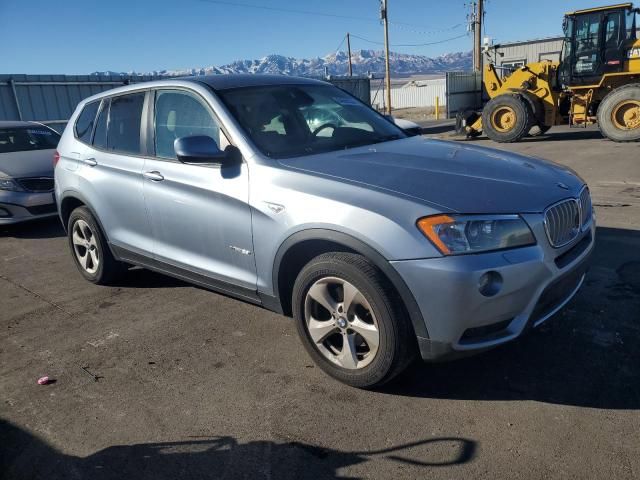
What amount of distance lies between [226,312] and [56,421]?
1.50m

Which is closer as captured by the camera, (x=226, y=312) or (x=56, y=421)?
(x=56, y=421)

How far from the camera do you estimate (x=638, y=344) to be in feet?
10.2

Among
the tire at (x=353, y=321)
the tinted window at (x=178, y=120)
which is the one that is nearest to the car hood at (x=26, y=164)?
the tinted window at (x=178, y=120)

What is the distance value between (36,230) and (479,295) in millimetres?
7112

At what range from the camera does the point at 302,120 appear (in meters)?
3.71

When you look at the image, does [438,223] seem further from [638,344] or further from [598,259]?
[598,259]

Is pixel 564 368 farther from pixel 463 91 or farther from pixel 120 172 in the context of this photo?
pixel 463 91

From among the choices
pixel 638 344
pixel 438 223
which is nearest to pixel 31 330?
pixel 438 223

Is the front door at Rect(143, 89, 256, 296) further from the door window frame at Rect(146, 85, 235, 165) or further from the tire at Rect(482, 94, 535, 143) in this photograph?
the tire at Rect(482, 94, 535, 143)

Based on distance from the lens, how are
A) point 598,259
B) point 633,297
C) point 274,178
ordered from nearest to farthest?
point 274,178, point 633,297, point 598,259

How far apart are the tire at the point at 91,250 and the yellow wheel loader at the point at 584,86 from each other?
12.5 metres

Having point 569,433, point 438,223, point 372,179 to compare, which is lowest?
point 569,433

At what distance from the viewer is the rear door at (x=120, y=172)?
399 centimetres

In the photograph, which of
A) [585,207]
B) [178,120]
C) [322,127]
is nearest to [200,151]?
[178,120]
